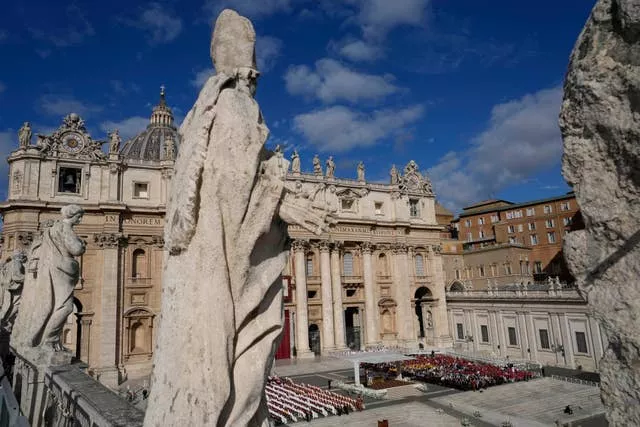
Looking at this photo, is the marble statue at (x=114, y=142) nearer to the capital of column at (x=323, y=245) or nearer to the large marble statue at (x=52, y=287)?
the capital of column at (x=323, y=245)

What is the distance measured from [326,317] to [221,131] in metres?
31.3

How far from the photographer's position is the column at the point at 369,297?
3403 centimetres

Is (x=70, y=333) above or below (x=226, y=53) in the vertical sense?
below

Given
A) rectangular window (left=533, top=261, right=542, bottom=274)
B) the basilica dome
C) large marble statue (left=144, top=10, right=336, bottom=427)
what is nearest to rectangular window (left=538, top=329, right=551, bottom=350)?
rectangular window (left=533, top=261, right=542, bottom=274)

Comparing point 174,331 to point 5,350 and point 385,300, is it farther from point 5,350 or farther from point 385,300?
point 385,300

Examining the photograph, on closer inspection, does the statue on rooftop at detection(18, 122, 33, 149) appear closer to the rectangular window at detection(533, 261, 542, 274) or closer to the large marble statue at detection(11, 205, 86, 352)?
the large marble statue at detection(11, 205, 86, 352)

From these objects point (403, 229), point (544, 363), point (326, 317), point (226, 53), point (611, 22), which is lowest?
point (544, 363)

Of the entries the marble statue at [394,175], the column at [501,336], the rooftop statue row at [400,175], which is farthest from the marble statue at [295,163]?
the column at [501,336]

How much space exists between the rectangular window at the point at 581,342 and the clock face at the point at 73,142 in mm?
32754

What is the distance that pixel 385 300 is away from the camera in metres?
35.3

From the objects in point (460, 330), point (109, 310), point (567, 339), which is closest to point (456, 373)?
point (567, 339)

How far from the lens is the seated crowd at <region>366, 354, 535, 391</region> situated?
Result: 21.6 meters

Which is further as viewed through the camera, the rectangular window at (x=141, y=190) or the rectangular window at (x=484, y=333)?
the rectangular window at (x=484, y=333)

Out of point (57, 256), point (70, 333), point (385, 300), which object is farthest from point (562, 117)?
point (385, 300)
